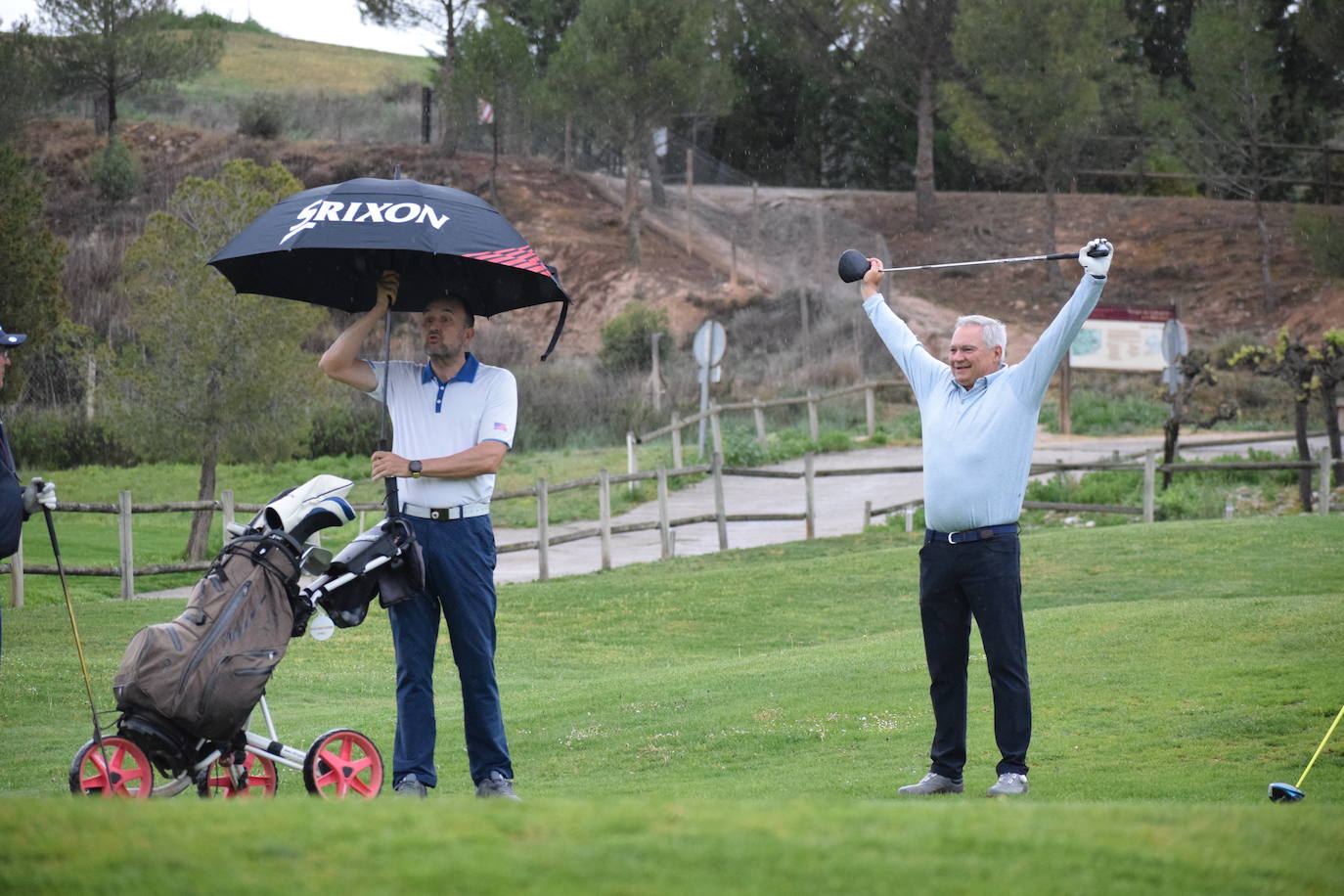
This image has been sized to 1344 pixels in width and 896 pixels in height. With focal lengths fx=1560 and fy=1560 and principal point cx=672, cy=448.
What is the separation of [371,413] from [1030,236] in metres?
27.6

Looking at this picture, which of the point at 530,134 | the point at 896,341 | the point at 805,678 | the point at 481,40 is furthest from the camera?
the point at 530,134

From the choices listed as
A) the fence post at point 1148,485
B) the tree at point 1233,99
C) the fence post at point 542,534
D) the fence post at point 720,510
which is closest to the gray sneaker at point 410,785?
the fence post at point 542,534

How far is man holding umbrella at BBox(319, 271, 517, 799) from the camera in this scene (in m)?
6.19

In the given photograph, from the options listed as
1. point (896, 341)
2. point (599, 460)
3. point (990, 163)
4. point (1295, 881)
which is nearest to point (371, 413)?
point (599, 460)

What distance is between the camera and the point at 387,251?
6746mm

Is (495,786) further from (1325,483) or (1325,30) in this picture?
(1325,30)

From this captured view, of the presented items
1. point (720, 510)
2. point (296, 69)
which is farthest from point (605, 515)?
point (296, 69)

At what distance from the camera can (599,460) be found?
32719mm

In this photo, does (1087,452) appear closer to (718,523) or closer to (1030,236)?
(718,523)

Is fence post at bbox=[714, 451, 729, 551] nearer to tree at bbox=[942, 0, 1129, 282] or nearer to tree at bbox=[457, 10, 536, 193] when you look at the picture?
tree at bbox=[942, 0, 1129, 282]

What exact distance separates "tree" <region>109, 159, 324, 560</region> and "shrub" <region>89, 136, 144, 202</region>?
31.9 metres

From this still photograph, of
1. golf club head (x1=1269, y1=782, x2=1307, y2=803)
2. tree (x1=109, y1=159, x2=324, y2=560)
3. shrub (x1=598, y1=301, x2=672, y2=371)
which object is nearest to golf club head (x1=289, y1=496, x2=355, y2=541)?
golf club head (x1=1269, y1=782, x2=1307, y2=803)

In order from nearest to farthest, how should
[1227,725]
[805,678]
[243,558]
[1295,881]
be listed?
[1295,881] < [243,558] < [1227,725] < [805,678]

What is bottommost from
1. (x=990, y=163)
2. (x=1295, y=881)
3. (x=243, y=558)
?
(x=1295, y=881)
